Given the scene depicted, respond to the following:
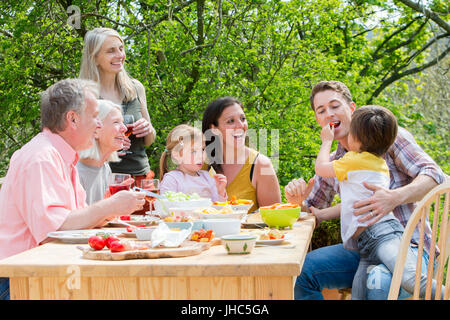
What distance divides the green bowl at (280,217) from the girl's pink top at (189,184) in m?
0.87

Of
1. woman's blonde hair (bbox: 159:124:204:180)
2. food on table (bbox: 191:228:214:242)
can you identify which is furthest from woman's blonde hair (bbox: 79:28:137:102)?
food on table (bbox: 191:228:214:242)

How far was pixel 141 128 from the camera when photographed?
3.46 m

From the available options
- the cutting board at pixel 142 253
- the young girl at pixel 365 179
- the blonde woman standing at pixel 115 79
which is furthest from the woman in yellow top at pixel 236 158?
the cutting board at pixel 142 253

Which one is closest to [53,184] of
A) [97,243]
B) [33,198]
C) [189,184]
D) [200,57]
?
[33,198]

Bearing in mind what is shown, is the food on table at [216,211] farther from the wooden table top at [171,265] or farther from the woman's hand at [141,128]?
the woman's hand at [141,128]

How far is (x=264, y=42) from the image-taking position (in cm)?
584

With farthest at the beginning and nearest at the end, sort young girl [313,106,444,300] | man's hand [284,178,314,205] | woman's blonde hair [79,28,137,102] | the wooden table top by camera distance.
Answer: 1. woman's blonde hair [79,28,137,102]
2. man's hand [284,178,314,205]
3. young girl [313,106,444,300]
4. the wooden table top

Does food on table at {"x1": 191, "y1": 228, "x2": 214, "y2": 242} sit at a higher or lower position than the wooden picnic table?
higher

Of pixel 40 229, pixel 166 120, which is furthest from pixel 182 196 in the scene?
pixel 166 120

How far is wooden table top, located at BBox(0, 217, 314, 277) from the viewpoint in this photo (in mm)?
1522

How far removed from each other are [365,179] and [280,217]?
442 millimetres

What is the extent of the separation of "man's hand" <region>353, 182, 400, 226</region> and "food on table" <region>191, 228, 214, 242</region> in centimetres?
76

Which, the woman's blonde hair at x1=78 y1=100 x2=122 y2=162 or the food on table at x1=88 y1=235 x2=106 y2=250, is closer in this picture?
the food on table at x1=88 y1=235 x2=106 y2=250

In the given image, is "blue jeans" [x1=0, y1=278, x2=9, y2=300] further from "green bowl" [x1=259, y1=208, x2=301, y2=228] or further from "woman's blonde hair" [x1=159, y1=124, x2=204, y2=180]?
"woman's blonde hair" [x1=159, y1=124, x2=204, y2=180]
